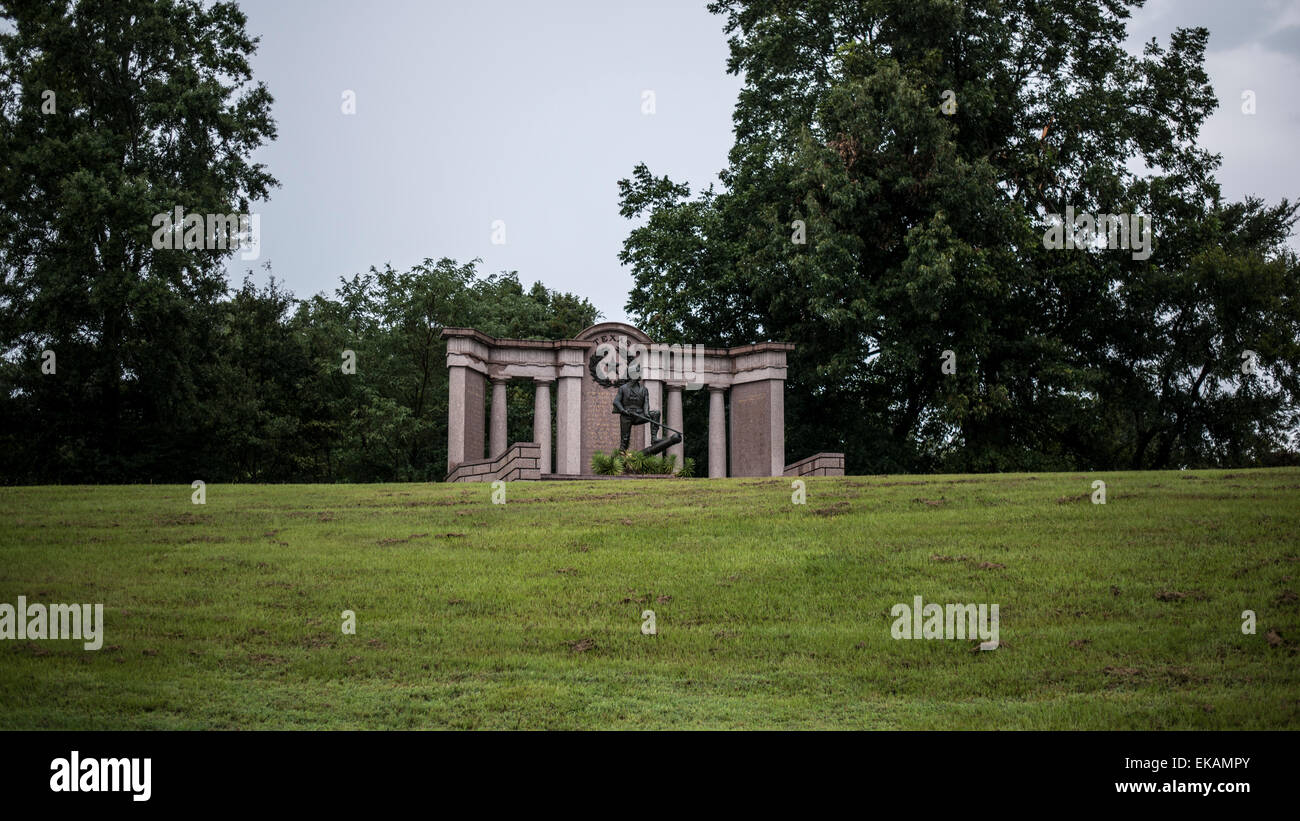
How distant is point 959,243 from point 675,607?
70.4 feet

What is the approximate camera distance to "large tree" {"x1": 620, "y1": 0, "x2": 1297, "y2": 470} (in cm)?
3466

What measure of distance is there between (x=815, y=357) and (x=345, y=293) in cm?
2496

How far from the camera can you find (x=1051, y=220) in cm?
3756

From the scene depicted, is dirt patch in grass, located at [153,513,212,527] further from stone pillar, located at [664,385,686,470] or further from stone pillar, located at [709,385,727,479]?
stone pillar, located at [709,385,727,479]

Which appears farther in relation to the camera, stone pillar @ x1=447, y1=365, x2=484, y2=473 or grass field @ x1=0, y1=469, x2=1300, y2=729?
stone pillar @ x1=447, y1=365, x2=484, y2=473

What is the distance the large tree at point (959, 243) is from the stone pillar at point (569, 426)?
6.32 m

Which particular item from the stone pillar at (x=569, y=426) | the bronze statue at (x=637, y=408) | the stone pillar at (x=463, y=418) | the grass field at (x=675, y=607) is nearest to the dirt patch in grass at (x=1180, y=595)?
the grass field at (x=675, y=607)

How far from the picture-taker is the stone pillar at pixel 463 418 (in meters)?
32.3

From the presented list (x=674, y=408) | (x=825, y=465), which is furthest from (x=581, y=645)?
(x=674, y=408)

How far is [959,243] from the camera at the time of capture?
33.5 m

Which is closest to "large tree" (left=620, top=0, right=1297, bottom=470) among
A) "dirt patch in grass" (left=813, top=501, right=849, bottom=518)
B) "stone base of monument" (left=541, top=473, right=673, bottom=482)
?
"stone base of monument" (left=541, top=473, right=673, bottom=482)

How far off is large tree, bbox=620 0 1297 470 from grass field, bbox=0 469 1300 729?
42.2ft

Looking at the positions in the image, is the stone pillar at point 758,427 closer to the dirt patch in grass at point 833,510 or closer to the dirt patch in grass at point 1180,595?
the dirt patch in grass at point 833,510

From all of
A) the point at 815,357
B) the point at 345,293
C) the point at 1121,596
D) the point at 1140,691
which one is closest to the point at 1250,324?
the point at 815,357
